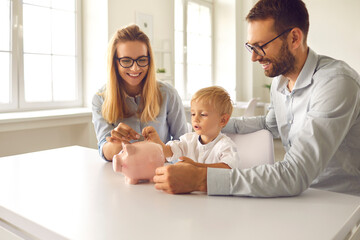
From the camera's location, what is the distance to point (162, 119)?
5.86ft

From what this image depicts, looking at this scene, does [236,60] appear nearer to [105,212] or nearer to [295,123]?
[295,123]

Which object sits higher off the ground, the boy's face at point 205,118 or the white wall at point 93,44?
the white wall at point 93,44

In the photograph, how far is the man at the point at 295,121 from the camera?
97 cm

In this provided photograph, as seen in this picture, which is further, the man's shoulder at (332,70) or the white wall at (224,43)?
the white wall at (224,43)

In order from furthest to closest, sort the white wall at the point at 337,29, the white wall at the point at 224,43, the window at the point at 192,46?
1. the white wall at the point at 224,43
2. the white wall at the point at 337,29
3. the window at the point at 192,46

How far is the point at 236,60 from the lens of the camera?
6141 mm

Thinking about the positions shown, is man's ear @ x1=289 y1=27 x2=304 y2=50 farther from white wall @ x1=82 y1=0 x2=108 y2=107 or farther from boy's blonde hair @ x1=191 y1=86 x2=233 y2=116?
white wall @ x1=82 y1=0 x2=108 y2=107

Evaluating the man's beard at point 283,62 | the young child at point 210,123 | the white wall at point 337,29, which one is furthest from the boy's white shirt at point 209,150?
the white wall at point 337,29

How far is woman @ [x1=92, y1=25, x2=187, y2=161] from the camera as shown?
1.60 meters

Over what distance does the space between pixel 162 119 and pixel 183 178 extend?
0.84m

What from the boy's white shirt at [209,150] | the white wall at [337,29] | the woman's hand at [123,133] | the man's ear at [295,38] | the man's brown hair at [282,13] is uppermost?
the white wall at [337,29]

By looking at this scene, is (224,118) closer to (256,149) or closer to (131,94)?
(256,149)

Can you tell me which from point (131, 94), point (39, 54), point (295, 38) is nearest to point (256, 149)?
point (295, 38)

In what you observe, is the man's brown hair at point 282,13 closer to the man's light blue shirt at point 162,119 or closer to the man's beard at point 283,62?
the man's beard at point 283,62
